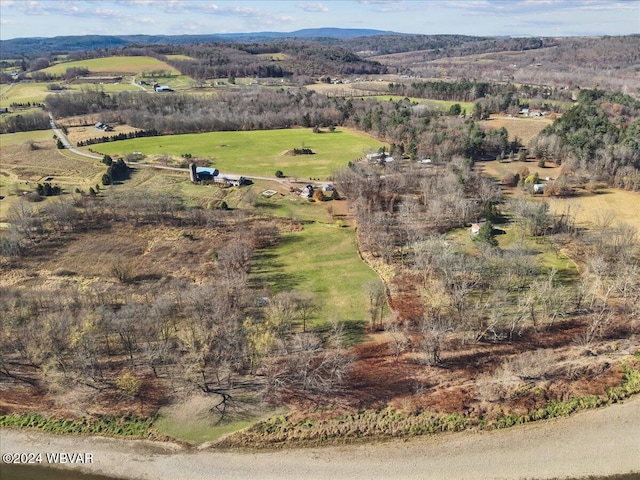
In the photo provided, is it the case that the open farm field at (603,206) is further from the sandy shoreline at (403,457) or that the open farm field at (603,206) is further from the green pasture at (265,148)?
the green pasture at (265,148)

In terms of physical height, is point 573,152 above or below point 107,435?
above

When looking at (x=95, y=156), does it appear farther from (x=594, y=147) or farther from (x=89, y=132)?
(x=594, y=147)

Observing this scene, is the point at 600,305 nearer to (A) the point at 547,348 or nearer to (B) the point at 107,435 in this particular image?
(A) the point at 547,348

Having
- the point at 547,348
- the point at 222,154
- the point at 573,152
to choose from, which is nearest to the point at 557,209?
the point at 573,152

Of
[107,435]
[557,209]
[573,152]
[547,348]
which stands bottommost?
[107,435]

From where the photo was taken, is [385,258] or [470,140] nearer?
[385,258]

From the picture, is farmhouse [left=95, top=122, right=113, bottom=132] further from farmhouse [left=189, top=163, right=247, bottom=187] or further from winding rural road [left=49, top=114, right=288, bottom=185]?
farmhouse [left=189, top=163, right=247, bottom=187]

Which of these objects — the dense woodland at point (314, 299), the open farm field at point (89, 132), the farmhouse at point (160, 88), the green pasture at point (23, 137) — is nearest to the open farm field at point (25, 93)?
the farmhouse at point (160, 88)
